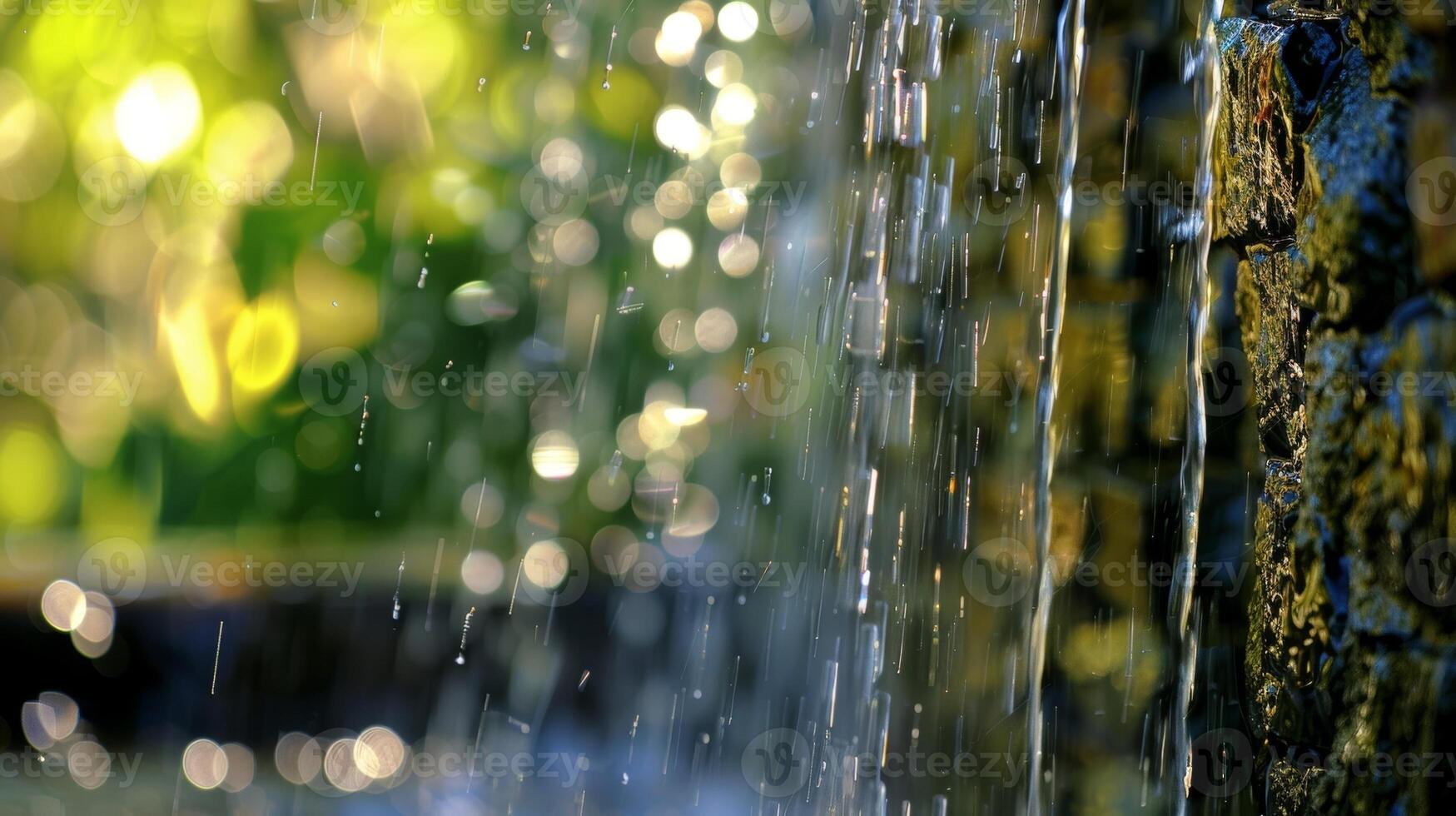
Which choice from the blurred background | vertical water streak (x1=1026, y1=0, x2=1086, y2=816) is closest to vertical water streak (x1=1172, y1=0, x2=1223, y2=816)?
vertical water streak (x1=1026, y1=0, x2=1086, y2=816)

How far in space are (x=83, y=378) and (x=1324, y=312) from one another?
2950 millimetres

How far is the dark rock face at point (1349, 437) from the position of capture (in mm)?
788

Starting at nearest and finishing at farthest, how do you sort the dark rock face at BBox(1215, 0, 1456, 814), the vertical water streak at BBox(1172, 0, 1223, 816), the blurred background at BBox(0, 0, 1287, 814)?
the dark rock face at BBox(1215, 0, 1456, 814), the vertical water streak at BBox(1172, 0, 1223, 816), the blurred background at BBox(0, 0, 1287, 814)

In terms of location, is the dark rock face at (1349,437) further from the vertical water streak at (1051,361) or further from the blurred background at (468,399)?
the blurred background at (468,399)

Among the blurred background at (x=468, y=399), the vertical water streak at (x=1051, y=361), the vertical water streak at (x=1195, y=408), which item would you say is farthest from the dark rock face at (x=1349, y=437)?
the blurred background at (x=468, y=399)

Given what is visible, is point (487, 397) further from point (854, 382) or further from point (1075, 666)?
point (1075, 666)

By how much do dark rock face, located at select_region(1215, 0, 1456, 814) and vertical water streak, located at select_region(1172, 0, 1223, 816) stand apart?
0.75 ft

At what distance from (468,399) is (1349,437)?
256 cm

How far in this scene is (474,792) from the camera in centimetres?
242

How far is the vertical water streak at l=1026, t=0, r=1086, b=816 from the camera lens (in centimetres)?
149

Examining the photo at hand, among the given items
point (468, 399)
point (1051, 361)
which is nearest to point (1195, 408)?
point (1051, 361)

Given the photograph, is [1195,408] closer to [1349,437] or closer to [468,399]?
[1349,437]

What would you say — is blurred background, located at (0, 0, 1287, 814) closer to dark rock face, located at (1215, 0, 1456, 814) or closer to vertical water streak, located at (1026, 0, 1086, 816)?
vertical water streak, located at (1026, 0, 1086, 816)

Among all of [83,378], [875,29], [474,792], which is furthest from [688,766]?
[83,378]
